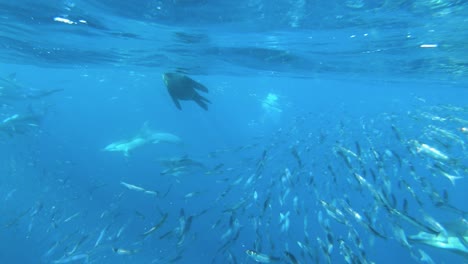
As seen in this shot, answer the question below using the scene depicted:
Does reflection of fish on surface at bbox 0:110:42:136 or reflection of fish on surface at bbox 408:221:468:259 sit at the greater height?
reflection of fish on surface at bbox 408:221:468:259

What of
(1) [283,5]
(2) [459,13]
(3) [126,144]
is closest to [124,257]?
(3) [126,144]

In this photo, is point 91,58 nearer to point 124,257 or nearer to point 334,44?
point 124,257

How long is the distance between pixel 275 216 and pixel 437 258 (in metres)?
10.3

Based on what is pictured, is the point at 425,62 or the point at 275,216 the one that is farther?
the point at 275,216

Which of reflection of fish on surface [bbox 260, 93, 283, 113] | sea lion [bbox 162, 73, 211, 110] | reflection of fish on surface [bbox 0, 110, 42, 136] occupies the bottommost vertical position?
reflection of fish on surface [bbox 260, 93, 283, 113]

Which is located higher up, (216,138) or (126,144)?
(126,144)

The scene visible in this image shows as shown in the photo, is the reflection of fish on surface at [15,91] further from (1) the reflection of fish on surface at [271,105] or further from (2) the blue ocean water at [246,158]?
(1) the reflection of fish on surface at [271,105]

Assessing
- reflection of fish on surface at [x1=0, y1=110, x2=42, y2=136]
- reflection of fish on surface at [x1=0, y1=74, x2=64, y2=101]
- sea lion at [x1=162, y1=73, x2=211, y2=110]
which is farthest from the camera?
reflection of fish on surface at [x1=0, y1=74, x2=64, y2=101]

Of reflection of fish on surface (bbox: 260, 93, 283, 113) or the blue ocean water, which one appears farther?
reflection of fish on surface (bbox: 260, 93, 283, 113)

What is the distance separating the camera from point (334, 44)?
17.0 meters

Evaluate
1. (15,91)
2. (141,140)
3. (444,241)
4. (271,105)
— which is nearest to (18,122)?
(15,91)

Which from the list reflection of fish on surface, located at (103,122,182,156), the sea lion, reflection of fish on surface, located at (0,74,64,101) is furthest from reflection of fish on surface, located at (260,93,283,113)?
the sea lion

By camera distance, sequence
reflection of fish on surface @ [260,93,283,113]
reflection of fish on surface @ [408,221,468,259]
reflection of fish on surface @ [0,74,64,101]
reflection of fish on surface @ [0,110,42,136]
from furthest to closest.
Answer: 1. reflection of fish on surface @ [260,93,283,113]
2. reflection of fish on surface @ [0,74,64,101]
3. reflection of fish on surface @ [0,110,42,136]
4. reflection of fish on surface @ [408,221,468,259]

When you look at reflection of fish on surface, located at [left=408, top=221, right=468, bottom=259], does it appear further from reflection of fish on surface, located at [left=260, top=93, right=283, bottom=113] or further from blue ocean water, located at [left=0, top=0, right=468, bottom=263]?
reflection of fish on surface, located at [left=260, top=93, right=283, bottom=113]
